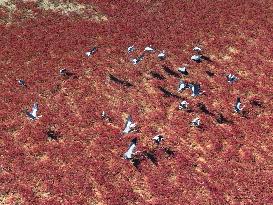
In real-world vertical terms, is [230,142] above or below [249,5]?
below

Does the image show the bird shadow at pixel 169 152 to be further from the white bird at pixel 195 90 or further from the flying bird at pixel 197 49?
the flying bird at pixel 197 49

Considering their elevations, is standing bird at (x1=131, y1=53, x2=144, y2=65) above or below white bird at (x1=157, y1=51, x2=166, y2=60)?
below

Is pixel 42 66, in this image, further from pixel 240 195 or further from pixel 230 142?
pixel 240 195

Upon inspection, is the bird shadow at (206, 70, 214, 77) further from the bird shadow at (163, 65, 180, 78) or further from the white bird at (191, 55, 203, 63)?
the bird shadow at (163, 65, 180, 78)

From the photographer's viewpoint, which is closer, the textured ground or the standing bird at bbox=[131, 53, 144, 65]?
the textured ground

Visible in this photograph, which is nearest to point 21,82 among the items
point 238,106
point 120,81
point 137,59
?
point 120,81

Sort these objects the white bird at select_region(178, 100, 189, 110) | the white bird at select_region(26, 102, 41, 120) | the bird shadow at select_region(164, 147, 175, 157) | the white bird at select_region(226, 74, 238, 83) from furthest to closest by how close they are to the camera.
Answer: the white bird at select_region(226, 74, 238, 83), the white bird at select_region(178, 100, 189, 110), the white bird at select_region(26, 102, 41, 120), the bird shadow at select_region(164, 147, 175, 157)

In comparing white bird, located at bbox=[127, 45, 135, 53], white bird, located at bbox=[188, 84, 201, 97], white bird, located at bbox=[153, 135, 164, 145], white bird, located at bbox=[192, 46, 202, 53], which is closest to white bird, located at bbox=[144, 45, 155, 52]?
white bird, located at bbox=[127, 45, 135, 53]

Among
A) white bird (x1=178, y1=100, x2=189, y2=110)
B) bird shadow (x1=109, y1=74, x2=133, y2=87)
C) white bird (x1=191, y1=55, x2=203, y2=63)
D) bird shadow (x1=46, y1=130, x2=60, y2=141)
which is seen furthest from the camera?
white bird (x1=191, y1=55, x2=203, y2=63)

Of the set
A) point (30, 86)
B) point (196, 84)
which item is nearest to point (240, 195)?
point (196, 84)
